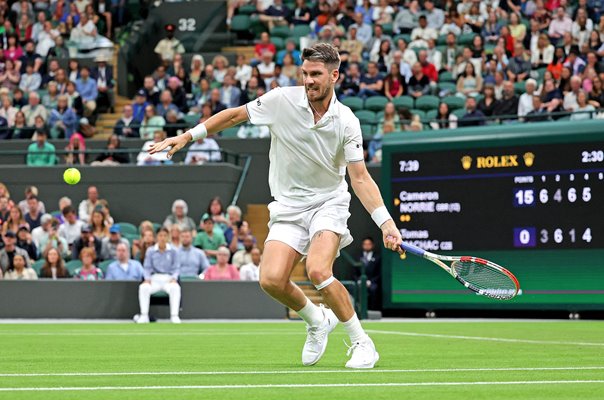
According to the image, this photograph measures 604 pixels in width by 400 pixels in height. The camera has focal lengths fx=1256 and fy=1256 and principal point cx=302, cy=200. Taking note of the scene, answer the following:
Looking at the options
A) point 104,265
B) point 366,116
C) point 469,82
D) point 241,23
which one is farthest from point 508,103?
point 241,23

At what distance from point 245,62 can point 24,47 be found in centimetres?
576

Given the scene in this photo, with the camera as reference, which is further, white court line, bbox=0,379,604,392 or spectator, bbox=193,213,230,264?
spectator, bbox=193,213,230,264

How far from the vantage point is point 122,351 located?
1119 cm

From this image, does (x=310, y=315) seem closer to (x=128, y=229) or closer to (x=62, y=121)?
(x=128, y=229)

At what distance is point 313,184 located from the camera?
8828mm

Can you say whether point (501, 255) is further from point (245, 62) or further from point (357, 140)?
point (357, 140)

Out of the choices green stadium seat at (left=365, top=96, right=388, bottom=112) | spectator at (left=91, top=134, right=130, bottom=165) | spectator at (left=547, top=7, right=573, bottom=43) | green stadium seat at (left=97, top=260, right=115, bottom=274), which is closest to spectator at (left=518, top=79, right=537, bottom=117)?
spectator at (left=547, top=7, right=573, bottom=43)

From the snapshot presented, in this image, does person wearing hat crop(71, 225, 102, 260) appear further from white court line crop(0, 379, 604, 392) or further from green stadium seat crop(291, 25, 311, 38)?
white court line crop(0, 379, 604, 392)

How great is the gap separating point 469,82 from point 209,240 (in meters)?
6.24

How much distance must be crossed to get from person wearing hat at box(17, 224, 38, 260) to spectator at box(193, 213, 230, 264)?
9.35 feet

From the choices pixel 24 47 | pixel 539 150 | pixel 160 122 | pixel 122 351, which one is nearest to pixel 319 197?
pixel 122 351

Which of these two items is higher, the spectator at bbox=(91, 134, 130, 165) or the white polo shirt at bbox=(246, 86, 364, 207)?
the white polo shirt at bbox=(246, 86, 364, 207)

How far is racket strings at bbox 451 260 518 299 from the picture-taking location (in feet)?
27.9

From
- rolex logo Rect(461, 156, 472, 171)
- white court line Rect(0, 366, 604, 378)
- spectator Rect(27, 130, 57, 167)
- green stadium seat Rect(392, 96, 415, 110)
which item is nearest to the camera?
white court line Rect(0, 366, 604, 378)
